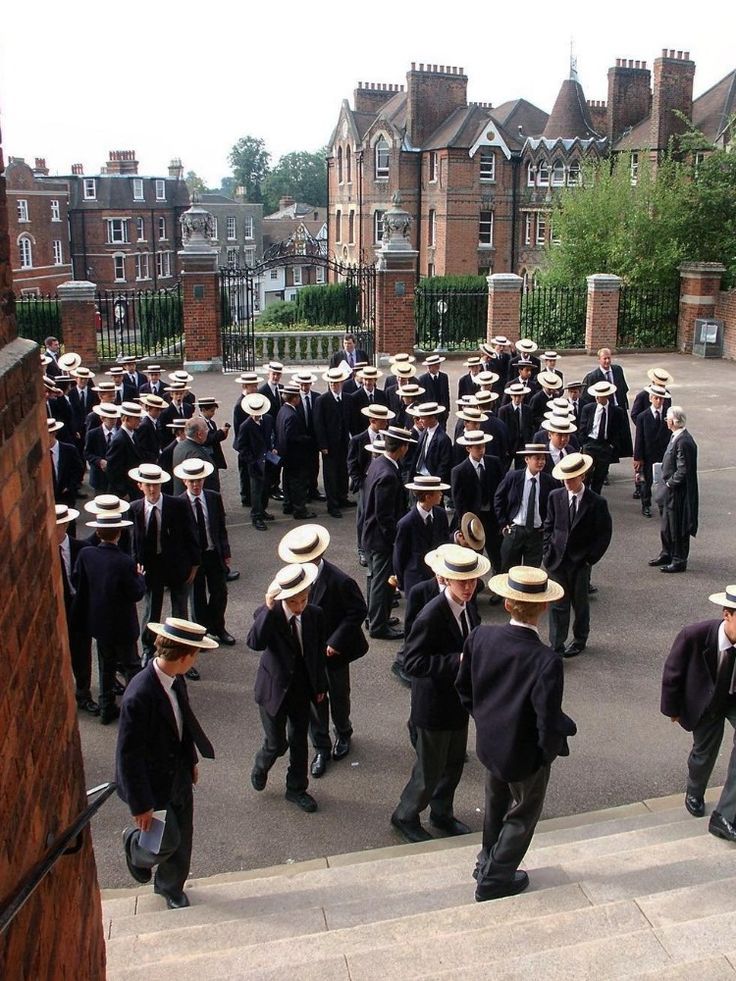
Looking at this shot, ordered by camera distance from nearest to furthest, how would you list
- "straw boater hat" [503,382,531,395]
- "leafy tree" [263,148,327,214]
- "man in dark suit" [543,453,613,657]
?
"man in dark suit" [543,453,613,657] < "straw boater hat" [503,382,531,395] < "leafy tree" [263,148,327,214]

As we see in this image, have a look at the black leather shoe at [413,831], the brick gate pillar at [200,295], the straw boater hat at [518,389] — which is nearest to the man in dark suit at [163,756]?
the black leather shoe at [413,831]

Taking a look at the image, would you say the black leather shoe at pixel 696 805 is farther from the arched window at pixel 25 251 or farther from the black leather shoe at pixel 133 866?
the arched window at pixel 25 251

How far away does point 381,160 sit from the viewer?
58.1 m

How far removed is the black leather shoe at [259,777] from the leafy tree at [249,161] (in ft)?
418

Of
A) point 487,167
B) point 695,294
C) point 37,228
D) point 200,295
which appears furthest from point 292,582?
point 37,228

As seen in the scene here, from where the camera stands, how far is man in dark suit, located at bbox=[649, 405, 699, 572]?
1061 cm

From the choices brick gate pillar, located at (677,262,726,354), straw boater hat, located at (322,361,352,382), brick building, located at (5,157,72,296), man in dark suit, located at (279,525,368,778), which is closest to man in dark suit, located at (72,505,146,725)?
man in dark suit, located at (279,525,368,778)

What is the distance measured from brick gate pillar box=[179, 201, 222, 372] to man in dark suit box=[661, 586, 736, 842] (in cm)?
1854

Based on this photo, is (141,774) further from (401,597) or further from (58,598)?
(401,597)

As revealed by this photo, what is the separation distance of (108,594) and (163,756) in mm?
2519

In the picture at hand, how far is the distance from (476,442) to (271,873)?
5.04 m

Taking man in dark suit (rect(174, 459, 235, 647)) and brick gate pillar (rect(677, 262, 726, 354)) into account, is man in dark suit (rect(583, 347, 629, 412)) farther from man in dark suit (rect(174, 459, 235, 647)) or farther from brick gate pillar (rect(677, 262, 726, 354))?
brick gate pillar (rect(677, 262, 726, 354))

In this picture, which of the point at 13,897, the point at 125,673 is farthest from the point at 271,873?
the point at 13,897

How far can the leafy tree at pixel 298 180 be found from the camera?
123 meters
